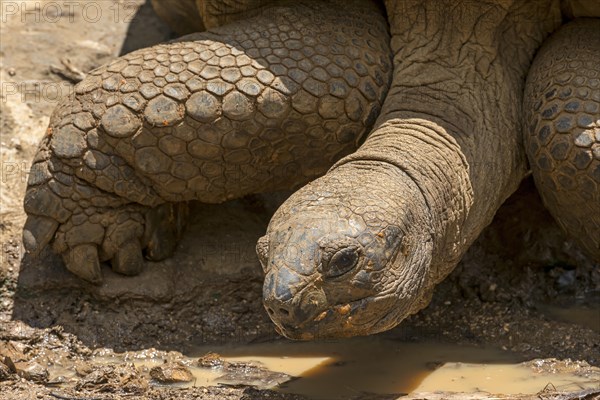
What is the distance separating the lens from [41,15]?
8148 millimetres

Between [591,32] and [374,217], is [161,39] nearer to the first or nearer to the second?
[591,32]

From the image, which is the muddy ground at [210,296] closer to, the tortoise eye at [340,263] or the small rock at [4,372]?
the small rock at [4,372]

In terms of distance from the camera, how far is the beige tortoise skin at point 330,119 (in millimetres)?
5863

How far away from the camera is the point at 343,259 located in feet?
15.8

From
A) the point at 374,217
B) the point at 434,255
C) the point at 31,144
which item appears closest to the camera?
the point at 374,217

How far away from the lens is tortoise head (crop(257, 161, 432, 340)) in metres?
4.81

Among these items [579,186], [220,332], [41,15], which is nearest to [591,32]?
Answer: [579,186]

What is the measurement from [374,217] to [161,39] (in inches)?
135

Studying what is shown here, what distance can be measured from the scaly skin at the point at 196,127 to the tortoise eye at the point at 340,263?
141 centimetres

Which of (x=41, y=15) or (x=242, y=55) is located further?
(x=41, y=15)

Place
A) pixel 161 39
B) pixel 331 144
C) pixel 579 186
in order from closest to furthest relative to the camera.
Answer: pixel 579 186, pixel 331 144, pixel 161 39

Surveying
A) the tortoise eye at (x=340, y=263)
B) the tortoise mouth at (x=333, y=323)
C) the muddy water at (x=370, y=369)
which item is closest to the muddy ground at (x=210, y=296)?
the muddy water at (x=370, y=369)

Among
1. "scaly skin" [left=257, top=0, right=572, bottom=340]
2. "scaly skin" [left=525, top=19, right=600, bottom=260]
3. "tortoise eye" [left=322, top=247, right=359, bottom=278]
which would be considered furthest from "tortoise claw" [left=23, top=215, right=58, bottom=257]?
"scaly skin" [left=525, top=19, right=600, bottom=260]

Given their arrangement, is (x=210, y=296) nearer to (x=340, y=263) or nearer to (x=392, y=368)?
(x=392, y=368)
